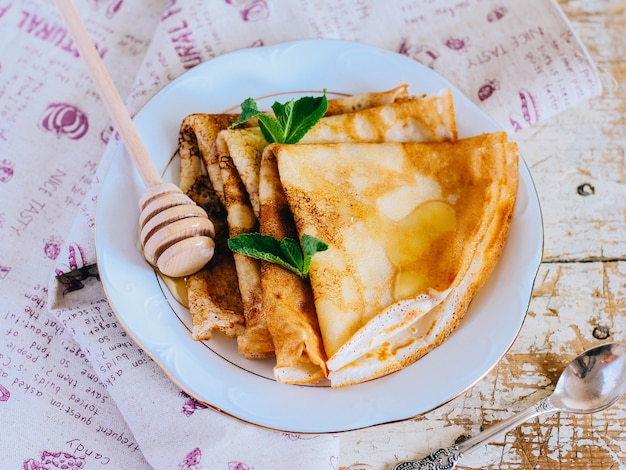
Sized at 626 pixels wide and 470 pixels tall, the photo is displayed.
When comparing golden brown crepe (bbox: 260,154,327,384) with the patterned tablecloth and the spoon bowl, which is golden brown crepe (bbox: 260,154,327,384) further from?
the spoon bowl

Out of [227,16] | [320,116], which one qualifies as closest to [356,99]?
[320,116]

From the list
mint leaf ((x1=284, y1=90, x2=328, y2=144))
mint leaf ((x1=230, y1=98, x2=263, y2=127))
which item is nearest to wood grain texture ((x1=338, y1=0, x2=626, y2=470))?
mint leaf ((x1=284, y1=90, x2=328, y2=144))

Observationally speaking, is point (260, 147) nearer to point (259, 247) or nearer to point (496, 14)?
point (259, 247)

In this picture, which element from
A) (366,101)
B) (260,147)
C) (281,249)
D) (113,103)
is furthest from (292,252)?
(113,103)

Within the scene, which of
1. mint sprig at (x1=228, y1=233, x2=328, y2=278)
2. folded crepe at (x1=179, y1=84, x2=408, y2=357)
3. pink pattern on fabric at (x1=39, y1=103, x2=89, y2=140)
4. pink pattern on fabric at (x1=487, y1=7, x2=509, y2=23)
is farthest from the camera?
pink pattern on fabric at (x1=487, y1=7, x2=509, y2=23)

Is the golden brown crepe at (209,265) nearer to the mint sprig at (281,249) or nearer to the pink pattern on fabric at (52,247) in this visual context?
the mint sprig at (281,249)

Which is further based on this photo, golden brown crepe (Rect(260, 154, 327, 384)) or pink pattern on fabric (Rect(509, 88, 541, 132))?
pink pattern on fabric (Rect(509, 88, 541, 132))

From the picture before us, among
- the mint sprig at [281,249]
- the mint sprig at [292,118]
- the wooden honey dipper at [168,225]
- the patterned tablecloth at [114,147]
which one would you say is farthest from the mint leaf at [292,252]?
the patterned tablecloth at [114,147]

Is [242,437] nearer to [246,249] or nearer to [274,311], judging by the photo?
[274,311]

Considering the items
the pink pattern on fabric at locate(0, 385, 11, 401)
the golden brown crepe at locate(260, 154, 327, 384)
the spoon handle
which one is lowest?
the spoon handle
